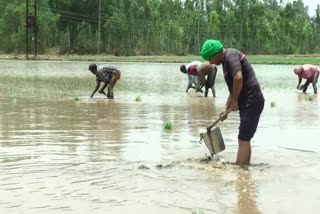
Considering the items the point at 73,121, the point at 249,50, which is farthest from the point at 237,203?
the point at 249,50

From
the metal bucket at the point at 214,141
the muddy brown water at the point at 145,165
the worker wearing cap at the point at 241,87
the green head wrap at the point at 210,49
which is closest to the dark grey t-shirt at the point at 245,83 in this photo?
the worker wearing cap at the point at 241,87

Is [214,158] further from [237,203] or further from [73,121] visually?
[73,121]

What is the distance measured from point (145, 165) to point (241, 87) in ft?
5.17

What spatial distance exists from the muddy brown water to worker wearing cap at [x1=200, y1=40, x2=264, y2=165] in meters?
0.44

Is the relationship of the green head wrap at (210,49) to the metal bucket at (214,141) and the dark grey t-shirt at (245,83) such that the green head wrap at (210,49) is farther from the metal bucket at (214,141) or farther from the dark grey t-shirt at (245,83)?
the metal bucket at (214,141)

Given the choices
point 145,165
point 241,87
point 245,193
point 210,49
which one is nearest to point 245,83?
point 241,87

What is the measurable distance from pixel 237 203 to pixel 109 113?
27.1 feet

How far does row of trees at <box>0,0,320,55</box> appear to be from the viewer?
89812 mm

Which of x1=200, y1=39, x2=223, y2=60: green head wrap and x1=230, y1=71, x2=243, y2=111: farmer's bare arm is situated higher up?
x1=200, y1=39, x2=223, y2=60: green head wrap

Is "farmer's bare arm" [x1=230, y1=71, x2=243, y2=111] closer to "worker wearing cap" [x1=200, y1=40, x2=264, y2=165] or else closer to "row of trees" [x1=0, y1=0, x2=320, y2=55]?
"worker wearing cap" [x1=200, y1=40, x2=264, y2=165]

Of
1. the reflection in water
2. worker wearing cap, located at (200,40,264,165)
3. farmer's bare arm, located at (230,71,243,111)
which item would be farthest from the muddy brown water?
farmer's bare arm, located at (230,71,243,111)

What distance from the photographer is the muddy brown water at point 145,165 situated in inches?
225

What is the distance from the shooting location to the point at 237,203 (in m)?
5.71

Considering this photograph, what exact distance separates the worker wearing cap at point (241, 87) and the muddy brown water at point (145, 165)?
0.44m
